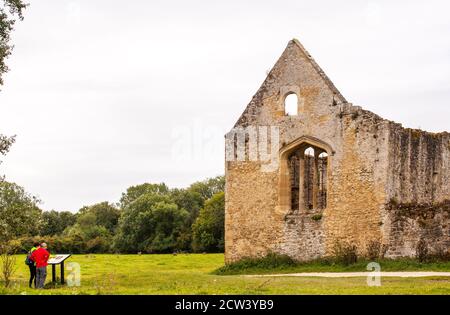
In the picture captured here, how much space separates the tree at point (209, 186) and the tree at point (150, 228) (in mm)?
19797

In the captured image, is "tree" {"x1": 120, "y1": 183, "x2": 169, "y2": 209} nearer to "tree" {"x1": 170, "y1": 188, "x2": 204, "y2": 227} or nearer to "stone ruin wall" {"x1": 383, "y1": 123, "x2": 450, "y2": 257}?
"tree" {"x1": 170, "y1": 188, "x2": 204, "y2": 227}

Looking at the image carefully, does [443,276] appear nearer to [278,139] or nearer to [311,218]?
[311,218]

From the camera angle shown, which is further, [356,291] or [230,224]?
[230,224]

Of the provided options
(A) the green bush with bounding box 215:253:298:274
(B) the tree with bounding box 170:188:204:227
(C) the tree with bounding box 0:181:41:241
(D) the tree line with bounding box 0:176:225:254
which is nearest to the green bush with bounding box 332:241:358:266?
(A) the green bush with bounding box 215:253:298:274

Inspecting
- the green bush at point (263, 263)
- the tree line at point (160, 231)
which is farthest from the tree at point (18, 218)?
the tree line at point (160, 231)

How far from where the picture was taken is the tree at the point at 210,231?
70.9 metres

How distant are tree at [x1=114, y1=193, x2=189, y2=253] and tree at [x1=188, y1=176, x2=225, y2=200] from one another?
19797 millimetres

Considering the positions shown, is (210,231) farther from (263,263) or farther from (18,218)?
(18,218)

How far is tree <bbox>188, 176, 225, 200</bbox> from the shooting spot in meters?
101

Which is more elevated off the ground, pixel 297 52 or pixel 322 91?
pixel 297 52

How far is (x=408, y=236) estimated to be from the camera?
87.9 ft
